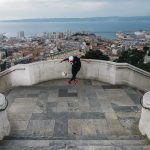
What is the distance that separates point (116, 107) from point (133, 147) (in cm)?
239

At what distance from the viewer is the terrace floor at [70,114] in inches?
218

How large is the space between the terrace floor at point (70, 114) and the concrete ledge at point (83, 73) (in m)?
0.30

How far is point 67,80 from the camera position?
9.95 metres

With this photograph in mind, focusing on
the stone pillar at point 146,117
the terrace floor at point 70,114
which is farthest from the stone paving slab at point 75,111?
the stone pillar at point 146,117

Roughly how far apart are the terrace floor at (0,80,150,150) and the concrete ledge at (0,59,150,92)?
0.30 m

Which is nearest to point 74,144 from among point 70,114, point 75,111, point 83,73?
point 70,114

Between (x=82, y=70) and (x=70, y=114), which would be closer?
(x=70, y=114)

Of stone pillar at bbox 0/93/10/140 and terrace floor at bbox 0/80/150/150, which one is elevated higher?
stone pillar at bbox 0/93/10/140

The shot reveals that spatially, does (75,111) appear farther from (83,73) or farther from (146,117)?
(83,73)

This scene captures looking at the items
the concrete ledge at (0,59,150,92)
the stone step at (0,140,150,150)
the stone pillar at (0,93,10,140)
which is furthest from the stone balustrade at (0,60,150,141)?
the stone step at (0,140,150,150)

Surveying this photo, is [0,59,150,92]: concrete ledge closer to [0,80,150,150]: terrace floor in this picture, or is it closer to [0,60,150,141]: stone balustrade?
[0,60,150,141]: stone balustrade

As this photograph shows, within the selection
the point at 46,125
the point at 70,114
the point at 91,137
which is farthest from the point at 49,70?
the point at 91,137

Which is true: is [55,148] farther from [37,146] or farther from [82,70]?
[82,70]

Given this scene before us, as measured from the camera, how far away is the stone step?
4973mm
